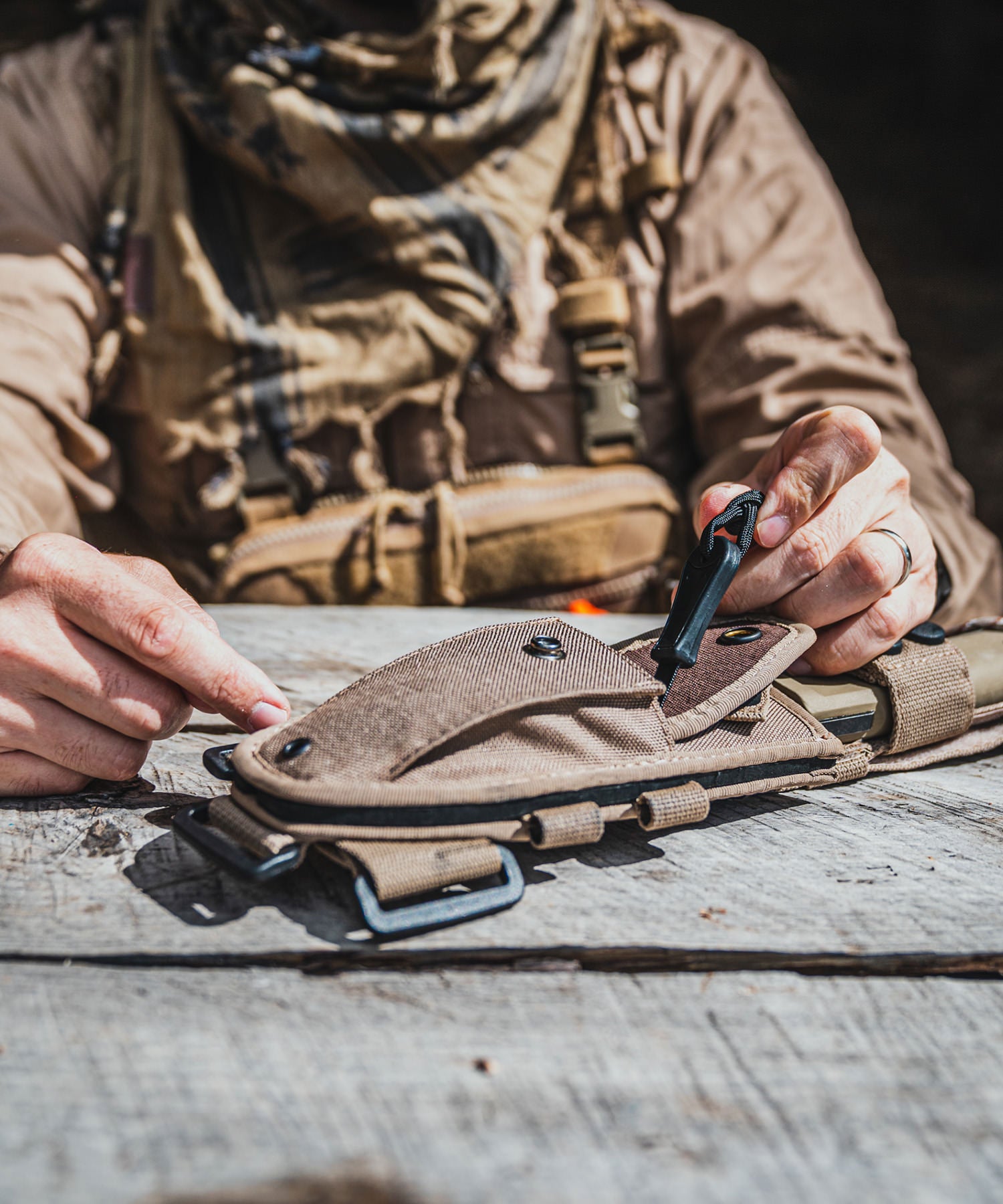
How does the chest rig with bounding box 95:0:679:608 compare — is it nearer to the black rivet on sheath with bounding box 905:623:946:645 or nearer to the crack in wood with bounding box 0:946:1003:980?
the black rivet on sheath with bounding box 905:623:946:645

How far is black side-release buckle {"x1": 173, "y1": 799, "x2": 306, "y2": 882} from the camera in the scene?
1.90 feet

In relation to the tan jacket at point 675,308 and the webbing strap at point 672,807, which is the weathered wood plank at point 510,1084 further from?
the tan jacket at point 675,308

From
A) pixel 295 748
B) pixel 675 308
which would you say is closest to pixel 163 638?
pixel 295 748

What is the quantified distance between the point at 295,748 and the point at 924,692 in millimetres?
627

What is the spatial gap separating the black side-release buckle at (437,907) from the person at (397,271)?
127 cm

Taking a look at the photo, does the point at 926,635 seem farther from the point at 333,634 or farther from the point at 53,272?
the point at 53,272

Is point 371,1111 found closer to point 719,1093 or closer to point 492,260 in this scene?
point 719,1093

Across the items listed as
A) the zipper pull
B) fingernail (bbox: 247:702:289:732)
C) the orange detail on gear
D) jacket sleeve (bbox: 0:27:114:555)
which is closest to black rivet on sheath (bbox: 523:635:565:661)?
the zipper pull

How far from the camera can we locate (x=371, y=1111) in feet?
1.44

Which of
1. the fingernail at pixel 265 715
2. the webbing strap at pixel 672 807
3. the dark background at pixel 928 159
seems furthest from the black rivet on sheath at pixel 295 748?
the dark background at pixel 928 159

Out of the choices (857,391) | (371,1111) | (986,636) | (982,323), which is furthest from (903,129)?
(371,1111)

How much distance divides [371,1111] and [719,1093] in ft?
0.59

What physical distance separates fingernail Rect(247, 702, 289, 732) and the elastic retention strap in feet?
1.31

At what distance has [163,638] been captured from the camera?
73 cm
